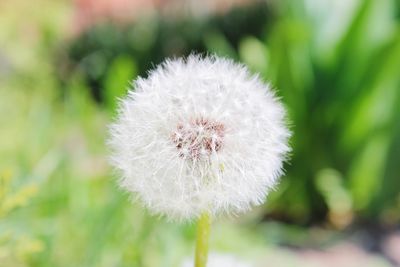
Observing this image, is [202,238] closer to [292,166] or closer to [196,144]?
[196,144]

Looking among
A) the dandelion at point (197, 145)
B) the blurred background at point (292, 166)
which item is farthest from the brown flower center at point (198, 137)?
the blurred background at point (292, 166)

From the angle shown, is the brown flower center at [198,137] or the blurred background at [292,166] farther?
the blurred background at [292,166]

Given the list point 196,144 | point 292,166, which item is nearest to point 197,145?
point 196,144

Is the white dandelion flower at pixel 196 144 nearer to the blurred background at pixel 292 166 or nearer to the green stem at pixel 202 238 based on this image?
the green stem at pixel 202 238

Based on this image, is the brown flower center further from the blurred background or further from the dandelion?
the blurred background

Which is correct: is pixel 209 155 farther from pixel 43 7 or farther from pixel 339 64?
pixel 43 7

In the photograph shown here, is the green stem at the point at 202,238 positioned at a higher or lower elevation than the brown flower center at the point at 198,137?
lower

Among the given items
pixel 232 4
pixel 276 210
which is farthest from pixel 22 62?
pixel 276 210

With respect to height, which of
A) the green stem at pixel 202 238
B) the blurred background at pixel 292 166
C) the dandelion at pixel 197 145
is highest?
the blurred background at pixel 292 166
